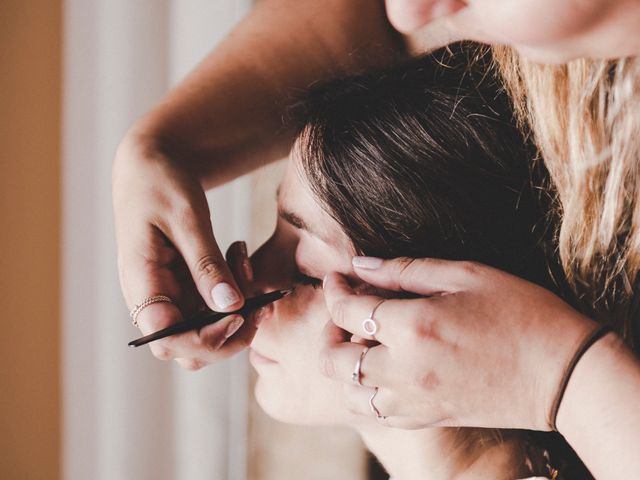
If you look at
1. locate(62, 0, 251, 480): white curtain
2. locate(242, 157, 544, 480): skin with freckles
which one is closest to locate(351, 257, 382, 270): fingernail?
locate(242, 157, 544, 480): skin with freckles

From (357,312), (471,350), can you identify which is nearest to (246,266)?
(357,312)

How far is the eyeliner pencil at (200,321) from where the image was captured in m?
0.76

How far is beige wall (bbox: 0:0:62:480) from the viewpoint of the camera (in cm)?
121

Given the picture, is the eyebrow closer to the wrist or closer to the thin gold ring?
the thin gold ring

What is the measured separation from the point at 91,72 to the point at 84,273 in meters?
0.40

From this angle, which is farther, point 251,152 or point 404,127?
point 251,152

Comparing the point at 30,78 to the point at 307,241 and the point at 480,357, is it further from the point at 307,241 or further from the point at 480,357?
the point at 480,357

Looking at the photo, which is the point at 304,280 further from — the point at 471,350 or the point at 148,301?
the point at 471,350

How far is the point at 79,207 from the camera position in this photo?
131 cm

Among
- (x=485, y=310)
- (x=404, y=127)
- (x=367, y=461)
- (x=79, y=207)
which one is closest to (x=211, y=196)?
(x=79, y=207)

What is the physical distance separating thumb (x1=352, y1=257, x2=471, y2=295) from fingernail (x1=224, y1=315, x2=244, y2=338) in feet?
0.51

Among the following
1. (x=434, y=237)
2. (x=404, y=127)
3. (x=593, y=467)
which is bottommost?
(x=593, y=467)

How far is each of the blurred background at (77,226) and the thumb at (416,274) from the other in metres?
0.50

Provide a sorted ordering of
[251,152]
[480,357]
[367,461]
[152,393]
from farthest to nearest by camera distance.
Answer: [367,461]
[152,393]
[251,152]
[480,357]
